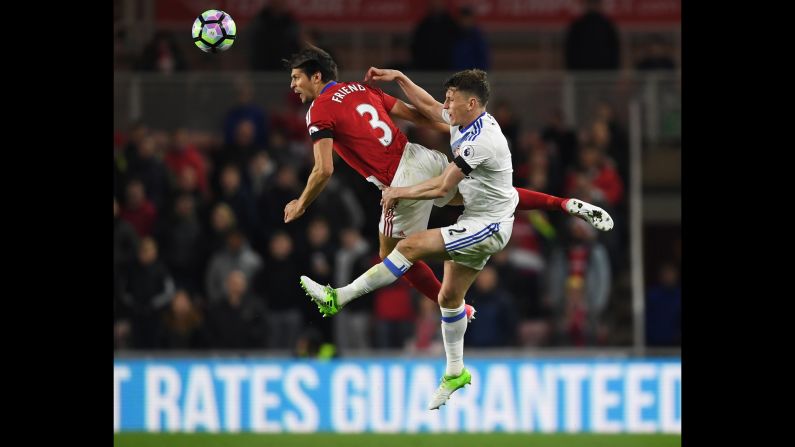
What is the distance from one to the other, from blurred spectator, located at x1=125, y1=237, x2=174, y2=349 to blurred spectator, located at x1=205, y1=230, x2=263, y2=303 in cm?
56

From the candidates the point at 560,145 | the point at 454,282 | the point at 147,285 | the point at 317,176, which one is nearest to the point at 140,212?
the point at 147,285

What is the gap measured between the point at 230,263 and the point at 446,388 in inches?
292

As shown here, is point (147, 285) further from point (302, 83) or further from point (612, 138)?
point (302, 83)

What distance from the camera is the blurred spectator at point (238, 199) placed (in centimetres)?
1731

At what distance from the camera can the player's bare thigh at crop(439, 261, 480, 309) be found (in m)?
10.0

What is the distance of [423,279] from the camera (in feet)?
34.1

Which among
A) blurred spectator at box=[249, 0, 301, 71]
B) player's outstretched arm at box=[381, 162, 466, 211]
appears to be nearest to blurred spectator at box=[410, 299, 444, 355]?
blurred spectator at box=[249, 0, 301, 71]

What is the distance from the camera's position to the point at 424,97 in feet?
32.9

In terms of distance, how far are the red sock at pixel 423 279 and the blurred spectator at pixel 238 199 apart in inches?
285

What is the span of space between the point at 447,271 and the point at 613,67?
929cm

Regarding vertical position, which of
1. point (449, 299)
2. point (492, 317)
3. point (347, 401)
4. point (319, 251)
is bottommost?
point (347, 401)

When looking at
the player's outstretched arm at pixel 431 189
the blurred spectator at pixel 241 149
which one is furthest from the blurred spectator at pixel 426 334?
the player's outstretched arm at pixel 431 189

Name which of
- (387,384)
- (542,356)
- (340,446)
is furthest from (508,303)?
(340,446)

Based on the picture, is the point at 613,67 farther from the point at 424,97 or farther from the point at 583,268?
the point at 424,97
